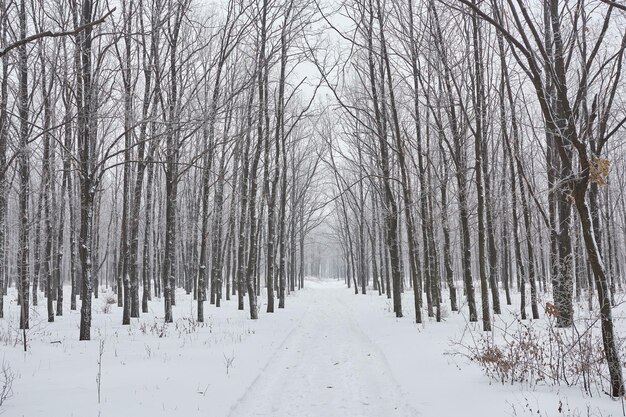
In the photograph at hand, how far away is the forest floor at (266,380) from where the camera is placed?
4.74m

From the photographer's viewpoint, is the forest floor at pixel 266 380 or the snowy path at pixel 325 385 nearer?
the forest floor at pixel 266 380

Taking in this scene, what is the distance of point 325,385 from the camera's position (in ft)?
20.0

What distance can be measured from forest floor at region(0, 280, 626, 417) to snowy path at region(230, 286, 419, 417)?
2 centimetres

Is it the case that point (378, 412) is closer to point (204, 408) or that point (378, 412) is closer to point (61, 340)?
point (204, 408)

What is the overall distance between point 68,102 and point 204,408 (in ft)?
37.7

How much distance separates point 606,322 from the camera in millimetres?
4316

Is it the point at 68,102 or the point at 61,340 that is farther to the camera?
the point at 68,102

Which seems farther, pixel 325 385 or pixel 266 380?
pixel 266 380

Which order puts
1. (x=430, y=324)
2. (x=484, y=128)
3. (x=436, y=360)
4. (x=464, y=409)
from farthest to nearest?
(x=430, y=324) < (x=484, y=128) < (x=436, y=360) < (x=464, y=409)

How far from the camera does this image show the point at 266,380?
6387 millimetres

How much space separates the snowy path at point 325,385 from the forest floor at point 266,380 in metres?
0.02

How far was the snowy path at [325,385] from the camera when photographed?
501cm

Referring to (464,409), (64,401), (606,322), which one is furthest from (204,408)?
(606,322)

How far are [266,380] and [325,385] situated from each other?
98cm
